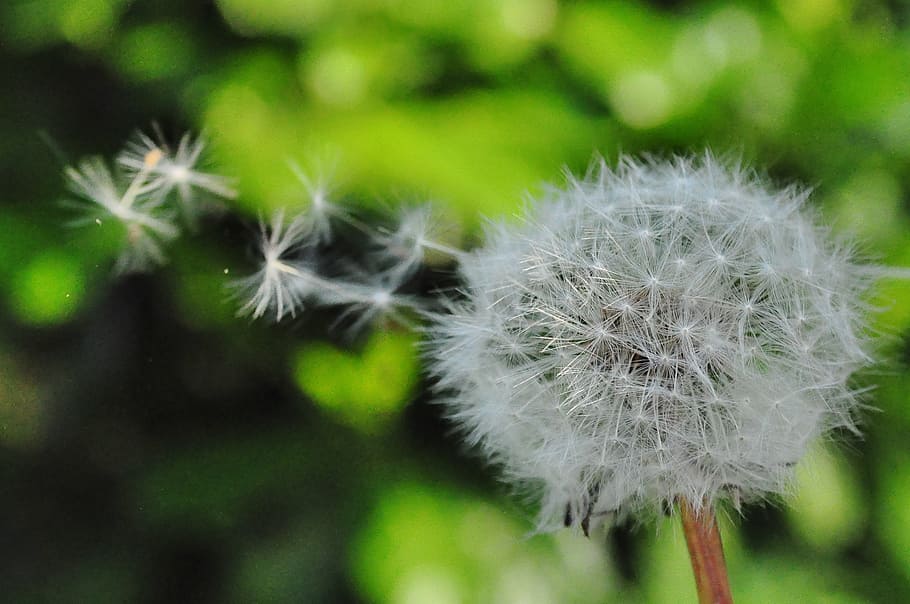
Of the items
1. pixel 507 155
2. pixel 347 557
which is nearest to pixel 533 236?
pixel 507 155

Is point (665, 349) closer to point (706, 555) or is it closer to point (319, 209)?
point (706, 555)

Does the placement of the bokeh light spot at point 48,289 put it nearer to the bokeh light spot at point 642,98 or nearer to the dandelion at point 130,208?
the dandelion at point 130,208

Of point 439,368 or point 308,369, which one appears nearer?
point 439,368

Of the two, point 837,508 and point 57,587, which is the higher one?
point 837,508

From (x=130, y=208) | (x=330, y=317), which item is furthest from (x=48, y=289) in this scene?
(x=330, y=317)

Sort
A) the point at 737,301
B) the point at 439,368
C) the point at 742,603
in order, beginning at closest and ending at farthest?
the point at 737,301 → the point at 439,368 → the point at 742,603

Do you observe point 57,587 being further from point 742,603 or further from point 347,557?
point 742,603

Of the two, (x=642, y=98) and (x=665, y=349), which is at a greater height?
(x=642, y=98)

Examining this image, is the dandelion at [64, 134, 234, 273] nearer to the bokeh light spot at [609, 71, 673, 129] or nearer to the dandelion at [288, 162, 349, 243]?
the dandelion at [288, 162, 349, 243]
